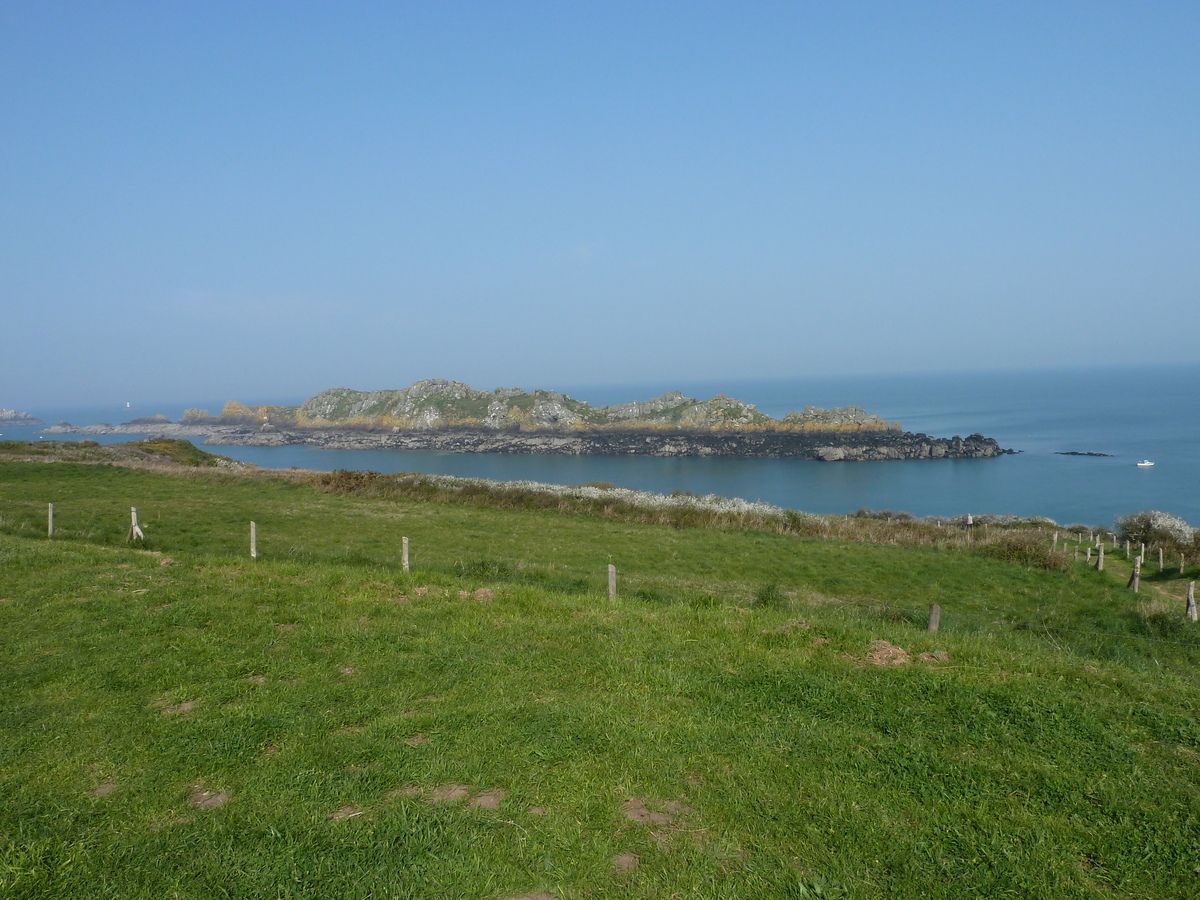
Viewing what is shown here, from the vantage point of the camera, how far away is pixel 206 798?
644 cm

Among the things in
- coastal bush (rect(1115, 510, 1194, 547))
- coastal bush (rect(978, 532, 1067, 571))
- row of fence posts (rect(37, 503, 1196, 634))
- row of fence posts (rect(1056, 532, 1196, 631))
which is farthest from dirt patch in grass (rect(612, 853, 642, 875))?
coastal bush (rect(1115, 510, 1194, 547))

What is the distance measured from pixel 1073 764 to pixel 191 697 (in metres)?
10.2

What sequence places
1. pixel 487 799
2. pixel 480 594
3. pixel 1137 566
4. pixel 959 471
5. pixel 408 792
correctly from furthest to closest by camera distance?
pixel 959 471, pixel 1137 566, pixel 480 594, pixel 408 792, pixel 487 799

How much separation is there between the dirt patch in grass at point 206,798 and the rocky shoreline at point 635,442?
332 ft

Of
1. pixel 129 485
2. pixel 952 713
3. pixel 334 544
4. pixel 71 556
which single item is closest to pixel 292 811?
pixel 952 713

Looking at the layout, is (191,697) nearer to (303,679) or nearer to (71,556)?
(303,679)

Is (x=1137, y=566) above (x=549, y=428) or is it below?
below

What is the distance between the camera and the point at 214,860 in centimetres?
541

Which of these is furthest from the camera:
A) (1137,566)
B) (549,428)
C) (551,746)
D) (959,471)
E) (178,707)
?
(549,428)

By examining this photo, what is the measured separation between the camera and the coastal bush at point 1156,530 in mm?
32003

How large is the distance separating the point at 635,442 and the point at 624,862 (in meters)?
117

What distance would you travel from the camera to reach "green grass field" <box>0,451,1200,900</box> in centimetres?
539

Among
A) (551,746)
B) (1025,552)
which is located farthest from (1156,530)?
(551,746)

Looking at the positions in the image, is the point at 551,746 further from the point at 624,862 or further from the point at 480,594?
the point at 480,594
